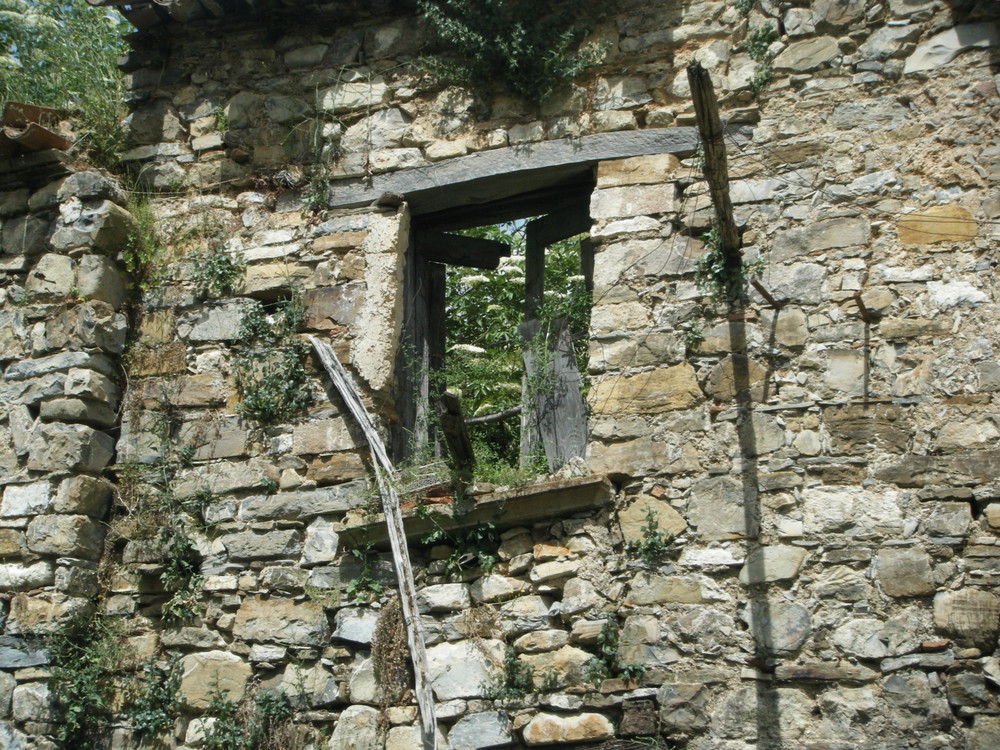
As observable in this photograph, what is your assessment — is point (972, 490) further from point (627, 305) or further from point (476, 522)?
point (476, 522)

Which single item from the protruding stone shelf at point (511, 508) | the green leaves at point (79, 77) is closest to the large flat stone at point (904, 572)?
the protruding stone shelf at point (511, 508)

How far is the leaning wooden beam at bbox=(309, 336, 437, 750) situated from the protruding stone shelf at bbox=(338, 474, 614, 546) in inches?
3.0

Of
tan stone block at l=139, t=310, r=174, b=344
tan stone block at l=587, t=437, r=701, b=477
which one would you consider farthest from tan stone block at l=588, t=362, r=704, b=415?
tan stone block at l=139, t=310, r=174, b=344

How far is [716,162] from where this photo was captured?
156 inches

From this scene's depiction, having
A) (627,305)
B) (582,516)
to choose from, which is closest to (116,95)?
(627,305)

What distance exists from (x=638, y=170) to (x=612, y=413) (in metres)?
1.15

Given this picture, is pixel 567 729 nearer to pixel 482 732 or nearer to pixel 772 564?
pixel 482 732

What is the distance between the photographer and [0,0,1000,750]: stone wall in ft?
12.6

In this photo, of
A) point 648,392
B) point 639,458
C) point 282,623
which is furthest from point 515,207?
point 282,623

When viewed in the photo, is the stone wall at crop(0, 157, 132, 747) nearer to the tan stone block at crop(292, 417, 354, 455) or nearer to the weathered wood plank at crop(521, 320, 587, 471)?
the tan stone block at crop(292, 417, 354, 455)

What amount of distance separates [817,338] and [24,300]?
12.3ft

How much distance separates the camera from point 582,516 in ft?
13.9

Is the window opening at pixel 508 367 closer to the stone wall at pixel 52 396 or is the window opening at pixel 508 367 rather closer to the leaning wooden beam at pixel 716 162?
the leaning wooden beam at pixel 716 162

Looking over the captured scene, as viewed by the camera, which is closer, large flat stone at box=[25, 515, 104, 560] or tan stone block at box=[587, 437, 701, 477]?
tan stone block at box=[587, 437, 701, 477]
